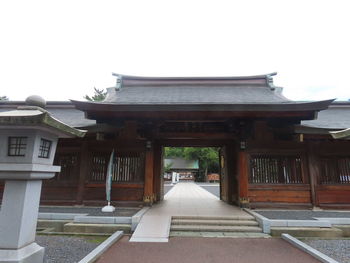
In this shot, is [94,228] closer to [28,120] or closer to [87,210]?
[87,210]

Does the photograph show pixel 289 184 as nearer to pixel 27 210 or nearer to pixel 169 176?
pixel 27 210

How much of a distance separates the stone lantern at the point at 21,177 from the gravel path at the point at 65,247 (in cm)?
51

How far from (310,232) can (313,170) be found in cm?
328

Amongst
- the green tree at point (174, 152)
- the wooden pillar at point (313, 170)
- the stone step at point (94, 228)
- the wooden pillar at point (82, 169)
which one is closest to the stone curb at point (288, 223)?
the wooden pillar at point (313, 170)

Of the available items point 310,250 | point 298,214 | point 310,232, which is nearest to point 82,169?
point 310,250

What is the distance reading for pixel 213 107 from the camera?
6.87 metres

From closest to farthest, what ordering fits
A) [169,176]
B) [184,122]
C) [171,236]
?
[171,236] → [184,122] → [169,176]

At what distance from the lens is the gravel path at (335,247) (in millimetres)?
4285

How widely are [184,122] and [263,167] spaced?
361 cm

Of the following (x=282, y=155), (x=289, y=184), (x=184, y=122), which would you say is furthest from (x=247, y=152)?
(x=184, y=122)

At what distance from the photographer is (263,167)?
830cm

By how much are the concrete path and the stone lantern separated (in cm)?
141

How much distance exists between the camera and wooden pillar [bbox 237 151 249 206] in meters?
7.93

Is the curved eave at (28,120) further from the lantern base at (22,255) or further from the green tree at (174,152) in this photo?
the green tree at (174,152)
